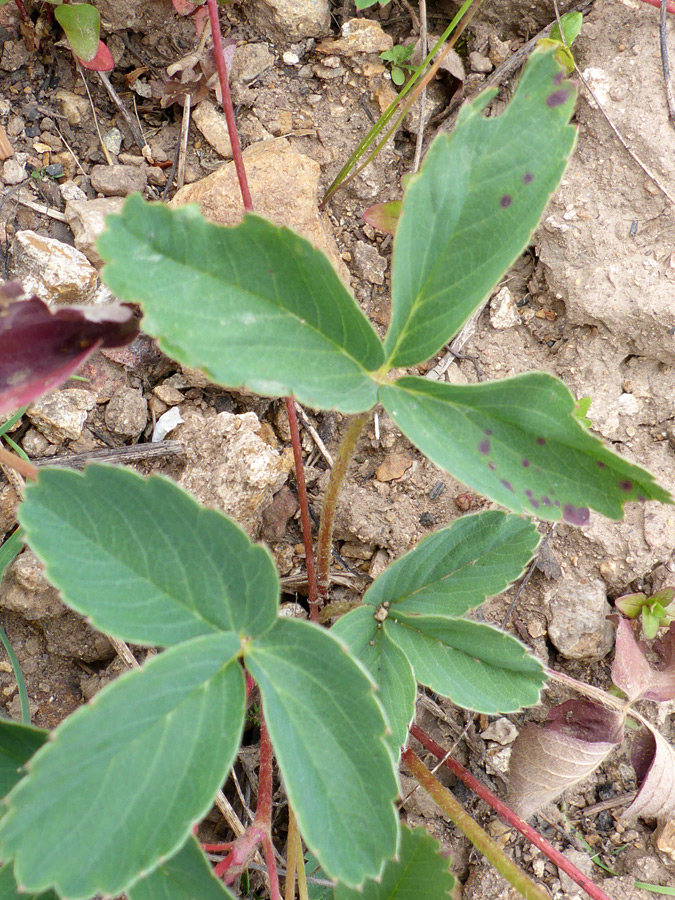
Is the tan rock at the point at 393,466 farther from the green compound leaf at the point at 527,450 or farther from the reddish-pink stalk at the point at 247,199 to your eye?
the green compound leaf at the point at 527,450

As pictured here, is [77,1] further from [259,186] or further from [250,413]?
[250,413]

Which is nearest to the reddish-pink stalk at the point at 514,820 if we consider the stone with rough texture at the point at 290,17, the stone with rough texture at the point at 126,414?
the stone with rough texture at the point at 126,414

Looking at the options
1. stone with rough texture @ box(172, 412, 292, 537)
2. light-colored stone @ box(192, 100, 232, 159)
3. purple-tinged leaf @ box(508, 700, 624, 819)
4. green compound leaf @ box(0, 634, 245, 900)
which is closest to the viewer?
green compound leaf @ box(0, 634, 245, 900)

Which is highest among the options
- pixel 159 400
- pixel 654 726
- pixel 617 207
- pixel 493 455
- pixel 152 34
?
pixel 617 207

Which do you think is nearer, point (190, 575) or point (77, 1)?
point (190, 575)

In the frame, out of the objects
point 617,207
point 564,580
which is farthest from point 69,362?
point 617,207

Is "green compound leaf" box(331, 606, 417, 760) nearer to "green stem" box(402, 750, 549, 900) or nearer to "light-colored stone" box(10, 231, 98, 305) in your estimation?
"green stem" box(402, 750, 549, 900)

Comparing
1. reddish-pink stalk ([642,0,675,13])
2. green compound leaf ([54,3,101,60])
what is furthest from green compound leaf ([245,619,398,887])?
reddish-pink stalk ([642,0,675,13])
